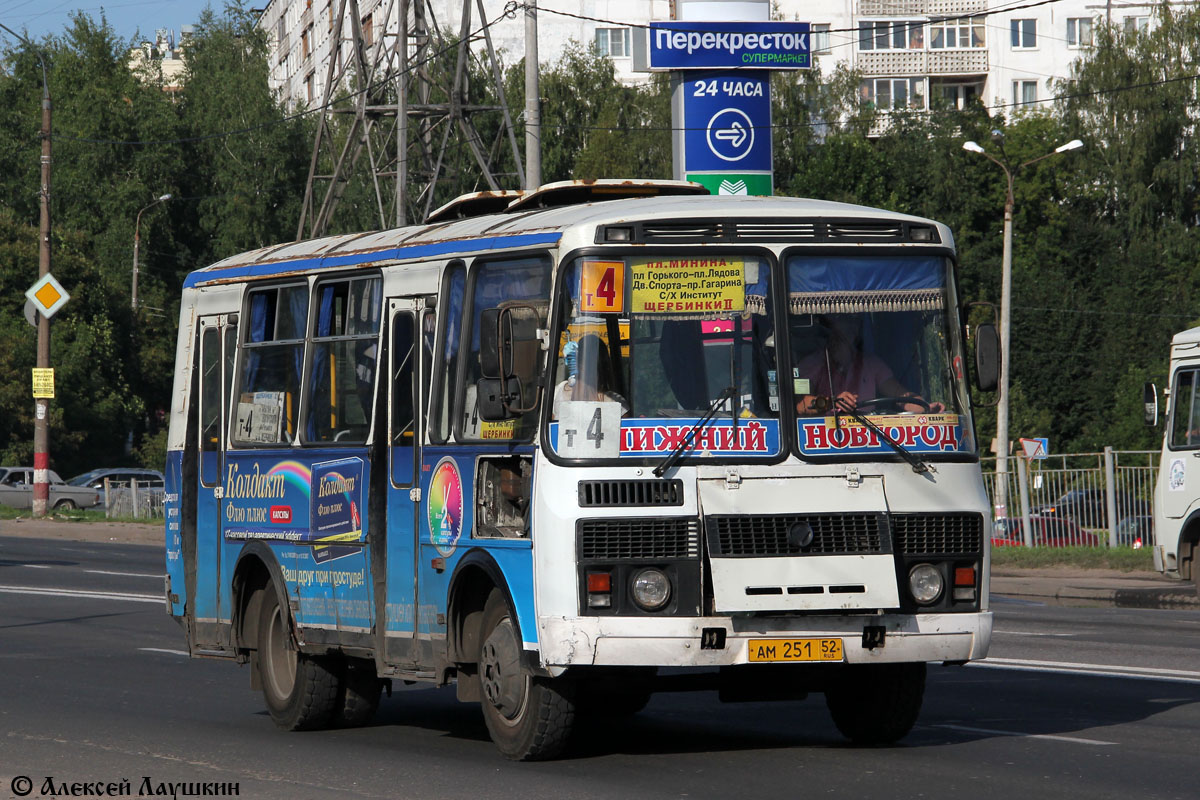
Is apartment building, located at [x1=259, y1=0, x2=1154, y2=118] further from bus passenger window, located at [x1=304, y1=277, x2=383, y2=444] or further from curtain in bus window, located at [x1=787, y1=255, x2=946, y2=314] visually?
curtain in bus window, located at [x1=787, y1=255, x2=946, y2=314]

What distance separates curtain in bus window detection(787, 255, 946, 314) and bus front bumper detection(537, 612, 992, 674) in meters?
1.56

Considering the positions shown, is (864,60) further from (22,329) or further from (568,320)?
(568,320)

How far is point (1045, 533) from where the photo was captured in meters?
29.8

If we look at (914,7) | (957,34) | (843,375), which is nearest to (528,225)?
(843,375)

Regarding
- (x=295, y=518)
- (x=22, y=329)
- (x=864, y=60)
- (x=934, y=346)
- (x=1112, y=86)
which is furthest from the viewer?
(x=864, y=60)

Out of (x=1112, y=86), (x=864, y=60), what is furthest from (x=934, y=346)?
(x=864, y=60)

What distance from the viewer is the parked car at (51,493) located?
57562 mm

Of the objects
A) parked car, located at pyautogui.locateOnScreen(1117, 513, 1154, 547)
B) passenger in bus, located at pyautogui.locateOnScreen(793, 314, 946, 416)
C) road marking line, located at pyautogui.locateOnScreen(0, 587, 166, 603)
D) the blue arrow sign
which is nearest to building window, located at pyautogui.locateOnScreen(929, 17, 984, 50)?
the blue arrow sign

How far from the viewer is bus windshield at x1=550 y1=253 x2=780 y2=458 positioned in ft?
29.9

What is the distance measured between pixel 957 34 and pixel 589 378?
79.3 meters

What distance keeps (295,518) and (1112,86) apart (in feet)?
208

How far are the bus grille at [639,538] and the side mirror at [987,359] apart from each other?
177 centimetres

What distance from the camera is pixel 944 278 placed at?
986 centimetres

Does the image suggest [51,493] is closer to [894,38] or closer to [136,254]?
[136,254]
